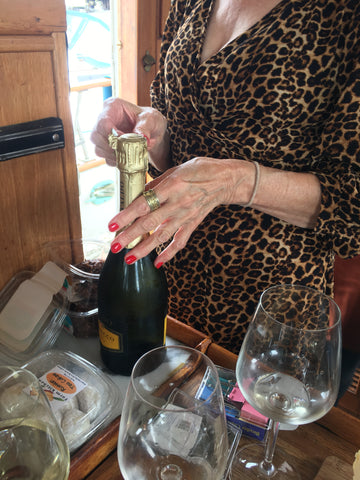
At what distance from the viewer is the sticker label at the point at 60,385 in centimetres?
56

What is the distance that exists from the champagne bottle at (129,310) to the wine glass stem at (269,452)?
8.8 inches

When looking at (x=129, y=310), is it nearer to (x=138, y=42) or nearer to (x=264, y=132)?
(x=264, y=132)

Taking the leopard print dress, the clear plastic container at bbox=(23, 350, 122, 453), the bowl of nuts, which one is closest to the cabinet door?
the leopard print dress

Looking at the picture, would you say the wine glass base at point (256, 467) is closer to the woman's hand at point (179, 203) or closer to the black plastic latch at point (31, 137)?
the woman's hand at point (179, 203)

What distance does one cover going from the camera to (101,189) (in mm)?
3934

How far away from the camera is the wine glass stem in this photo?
51 centimetres

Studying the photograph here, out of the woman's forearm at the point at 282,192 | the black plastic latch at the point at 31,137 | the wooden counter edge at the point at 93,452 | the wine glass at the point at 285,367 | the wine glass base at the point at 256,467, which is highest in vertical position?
the black plastic latch at the point at 31,137

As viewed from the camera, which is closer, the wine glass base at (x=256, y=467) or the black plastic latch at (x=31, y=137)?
the wine glass base at (x=256, y=467)

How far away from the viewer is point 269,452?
520mm

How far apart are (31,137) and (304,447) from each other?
0.64 meters

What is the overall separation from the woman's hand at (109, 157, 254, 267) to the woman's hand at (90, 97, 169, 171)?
16cm

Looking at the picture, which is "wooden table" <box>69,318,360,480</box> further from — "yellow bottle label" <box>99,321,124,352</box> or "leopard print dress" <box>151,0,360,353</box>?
"leopard print dress" <box>151,0,360,353</box>

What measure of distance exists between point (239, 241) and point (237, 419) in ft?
1.14

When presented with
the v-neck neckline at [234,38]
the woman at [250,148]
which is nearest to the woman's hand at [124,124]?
the woman at [250,148]
